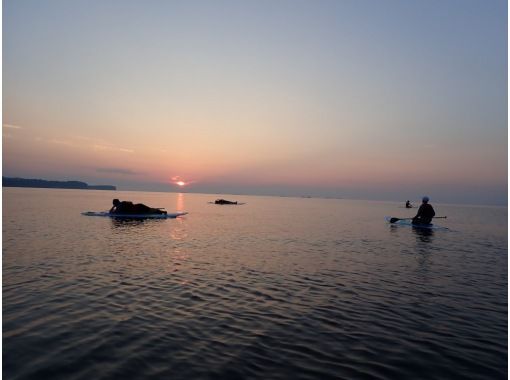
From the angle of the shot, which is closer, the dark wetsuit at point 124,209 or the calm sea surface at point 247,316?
the calm sea surface at point 247,316

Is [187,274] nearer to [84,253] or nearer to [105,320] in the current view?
[105,320]

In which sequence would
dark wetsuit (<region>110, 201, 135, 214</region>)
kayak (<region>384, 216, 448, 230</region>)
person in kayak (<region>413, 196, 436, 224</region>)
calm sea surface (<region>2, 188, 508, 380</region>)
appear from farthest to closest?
1. dark wetsuit (<region>110, 201, 135, 214</region>)
2. kayak (<region>384, 216, 448, 230</region>)
3. person in kayak (<region>413, 196, 436, 224</region>)
4. calm sea surface (<region>2, 188, 508, 380</region>)

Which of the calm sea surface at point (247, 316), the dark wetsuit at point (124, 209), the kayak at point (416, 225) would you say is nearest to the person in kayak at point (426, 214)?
the kayak at point (416, 225)

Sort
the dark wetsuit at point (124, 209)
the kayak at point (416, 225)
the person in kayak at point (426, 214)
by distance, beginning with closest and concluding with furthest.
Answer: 1. the person in kayak at point (426, 214)
2. the kayak at point (416, 225)
3. the dark wetsuit at point (124, 209)

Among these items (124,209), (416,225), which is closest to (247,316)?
(416,225)

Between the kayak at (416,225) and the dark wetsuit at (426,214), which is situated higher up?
the dark wetsuit at (426,214)

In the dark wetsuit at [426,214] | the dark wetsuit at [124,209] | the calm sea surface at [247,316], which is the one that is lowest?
the calm sea surface at [247,316]

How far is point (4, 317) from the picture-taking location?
1299 centimetres

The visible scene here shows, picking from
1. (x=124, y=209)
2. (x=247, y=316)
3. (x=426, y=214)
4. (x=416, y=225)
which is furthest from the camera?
(x=124, y=209)

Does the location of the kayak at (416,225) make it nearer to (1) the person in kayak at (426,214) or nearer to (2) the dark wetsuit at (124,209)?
(1) the person in kayak at (426,214)

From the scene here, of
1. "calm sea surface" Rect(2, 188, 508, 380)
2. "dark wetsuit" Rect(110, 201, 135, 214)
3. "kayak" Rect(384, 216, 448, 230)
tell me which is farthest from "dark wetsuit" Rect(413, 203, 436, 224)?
"dark wetsuit" Rect(110, 201, 135, 214)

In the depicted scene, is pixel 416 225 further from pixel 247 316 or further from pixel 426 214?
pixel 247 316

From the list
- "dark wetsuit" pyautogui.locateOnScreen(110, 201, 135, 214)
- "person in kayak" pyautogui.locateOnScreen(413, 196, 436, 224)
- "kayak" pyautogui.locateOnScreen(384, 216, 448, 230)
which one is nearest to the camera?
"person in kayak" pyautogui.locateOnScreen(413, 196, 436, 224)

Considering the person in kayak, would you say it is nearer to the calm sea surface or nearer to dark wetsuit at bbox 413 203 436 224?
dark wetsuit at bbox 413 203 436 224
